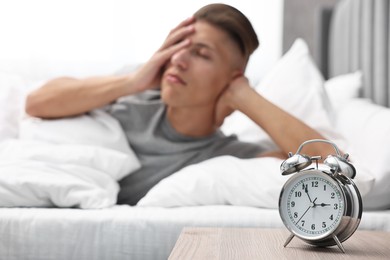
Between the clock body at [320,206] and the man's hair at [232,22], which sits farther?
the man's hair at [232,22]

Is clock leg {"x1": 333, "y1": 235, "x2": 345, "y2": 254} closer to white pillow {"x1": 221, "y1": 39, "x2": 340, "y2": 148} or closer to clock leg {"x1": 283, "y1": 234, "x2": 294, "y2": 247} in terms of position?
clock leg {"x1": 283, "y1": 234, "x2": 294, "y2": 247}

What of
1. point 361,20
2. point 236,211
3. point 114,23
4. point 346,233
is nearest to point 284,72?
point 361,20

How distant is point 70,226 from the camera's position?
134 cm

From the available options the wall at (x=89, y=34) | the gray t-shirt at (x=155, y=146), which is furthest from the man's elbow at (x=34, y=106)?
the wall at (x=89, y=34)

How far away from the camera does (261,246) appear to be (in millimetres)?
1060

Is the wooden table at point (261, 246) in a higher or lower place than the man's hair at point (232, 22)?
lower

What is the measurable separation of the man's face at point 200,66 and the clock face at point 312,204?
587 millimetres

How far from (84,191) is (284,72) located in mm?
813

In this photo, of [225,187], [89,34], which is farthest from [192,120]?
[89,34]

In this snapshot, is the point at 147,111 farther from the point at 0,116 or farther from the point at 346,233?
the point at 346,233

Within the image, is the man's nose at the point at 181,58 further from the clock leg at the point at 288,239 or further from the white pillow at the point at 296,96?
the clock leg at the point at 288,239

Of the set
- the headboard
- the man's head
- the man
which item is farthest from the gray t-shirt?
the headboard

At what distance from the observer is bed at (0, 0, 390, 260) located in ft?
4.38

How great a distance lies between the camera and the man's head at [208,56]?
5.23ft
